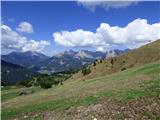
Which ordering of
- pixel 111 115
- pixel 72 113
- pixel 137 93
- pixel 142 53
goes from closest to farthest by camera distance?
pixel 111 115 → pixel 72 113 → pixel 137 93 → pixel 142 53

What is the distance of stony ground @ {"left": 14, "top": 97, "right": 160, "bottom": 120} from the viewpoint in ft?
79.4

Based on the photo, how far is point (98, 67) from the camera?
134875 mm

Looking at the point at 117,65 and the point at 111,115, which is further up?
the point at 117,65

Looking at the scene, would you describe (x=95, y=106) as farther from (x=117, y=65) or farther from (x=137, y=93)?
(x=117, y=65)

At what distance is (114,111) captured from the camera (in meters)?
25.5

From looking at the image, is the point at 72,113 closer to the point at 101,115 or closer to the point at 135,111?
the point at 101,115

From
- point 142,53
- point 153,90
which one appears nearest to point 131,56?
point 142,53

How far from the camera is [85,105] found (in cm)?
2934

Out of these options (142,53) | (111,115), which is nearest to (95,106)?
(111,115)

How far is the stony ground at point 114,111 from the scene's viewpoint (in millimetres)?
24188

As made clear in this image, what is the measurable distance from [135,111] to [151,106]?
162cm

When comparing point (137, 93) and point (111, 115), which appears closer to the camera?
point (111, 115)

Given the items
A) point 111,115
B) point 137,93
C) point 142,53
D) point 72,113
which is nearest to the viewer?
point 111,115

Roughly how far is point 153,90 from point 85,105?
6578 mm
